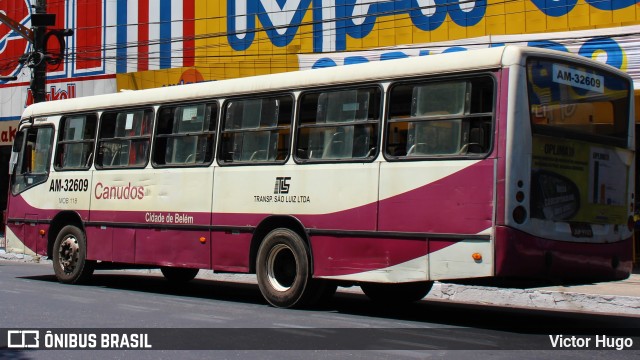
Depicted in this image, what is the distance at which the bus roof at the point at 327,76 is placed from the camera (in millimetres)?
9336

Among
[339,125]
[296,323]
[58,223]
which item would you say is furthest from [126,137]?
[296,323]

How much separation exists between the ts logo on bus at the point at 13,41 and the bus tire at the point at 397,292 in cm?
2020

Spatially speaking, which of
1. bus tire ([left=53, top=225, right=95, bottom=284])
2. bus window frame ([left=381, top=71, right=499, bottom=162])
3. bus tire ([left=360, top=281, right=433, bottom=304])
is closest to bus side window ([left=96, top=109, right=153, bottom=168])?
bus tire ([left=53, top=225, right=95, bottom=284])

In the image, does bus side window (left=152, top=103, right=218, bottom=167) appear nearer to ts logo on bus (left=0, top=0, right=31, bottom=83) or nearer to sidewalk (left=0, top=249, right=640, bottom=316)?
sidewalk (left=0, top=249, right=640, bottom=316)

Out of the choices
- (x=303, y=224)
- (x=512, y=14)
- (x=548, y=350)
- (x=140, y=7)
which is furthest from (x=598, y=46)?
(x=140, y=7)

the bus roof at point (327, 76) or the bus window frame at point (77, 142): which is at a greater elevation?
the bus roof at point (327, 76)

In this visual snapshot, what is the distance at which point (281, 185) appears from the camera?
1134 centimetres

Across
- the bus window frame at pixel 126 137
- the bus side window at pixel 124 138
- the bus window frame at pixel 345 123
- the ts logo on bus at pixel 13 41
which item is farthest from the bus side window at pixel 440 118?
the ts logo on bus at pixel 13 41

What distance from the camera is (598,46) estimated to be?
1648cm

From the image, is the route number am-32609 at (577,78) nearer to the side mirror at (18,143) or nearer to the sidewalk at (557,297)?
the sidewalk at (557,297)

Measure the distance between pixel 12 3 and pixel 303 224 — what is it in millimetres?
22003

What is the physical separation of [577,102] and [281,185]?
3.90 metres

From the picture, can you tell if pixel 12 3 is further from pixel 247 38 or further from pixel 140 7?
pixel 247 38

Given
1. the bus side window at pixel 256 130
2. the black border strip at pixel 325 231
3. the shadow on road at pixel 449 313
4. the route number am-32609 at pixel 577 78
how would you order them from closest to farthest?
the black border strip at pixel 325 231 → the route number am-32609 at pixel 577 78 → the shadow on road at pixel 449 313 → the bus side window at pixel 256 130
